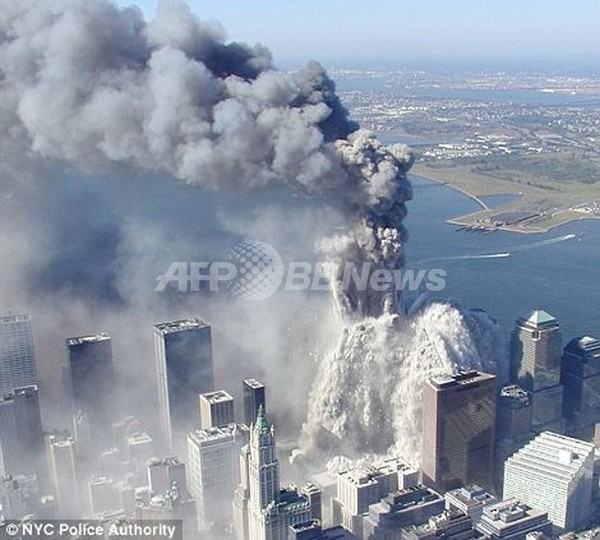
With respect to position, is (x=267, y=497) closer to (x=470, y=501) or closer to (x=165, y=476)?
(x=165, y=476)

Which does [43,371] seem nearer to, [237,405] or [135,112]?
[237,405]

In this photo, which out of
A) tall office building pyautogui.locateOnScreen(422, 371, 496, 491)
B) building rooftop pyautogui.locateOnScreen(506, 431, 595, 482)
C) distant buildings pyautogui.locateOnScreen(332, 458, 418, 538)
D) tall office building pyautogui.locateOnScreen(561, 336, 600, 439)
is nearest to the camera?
distant buildings pyautogui.locateOnScreen(332, 458, 418, 538)

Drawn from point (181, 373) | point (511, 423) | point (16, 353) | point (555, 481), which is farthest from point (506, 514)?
point (16, 353)

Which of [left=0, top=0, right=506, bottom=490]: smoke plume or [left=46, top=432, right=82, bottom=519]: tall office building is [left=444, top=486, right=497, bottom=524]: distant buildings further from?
[left=46, top=432, right=82, bottom=519]: tall office building

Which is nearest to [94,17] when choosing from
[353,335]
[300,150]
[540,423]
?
[300,150]

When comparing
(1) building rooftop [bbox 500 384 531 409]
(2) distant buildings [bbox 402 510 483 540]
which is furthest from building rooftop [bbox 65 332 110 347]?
(1) building rooftop [bbox 500 384 531 409]
